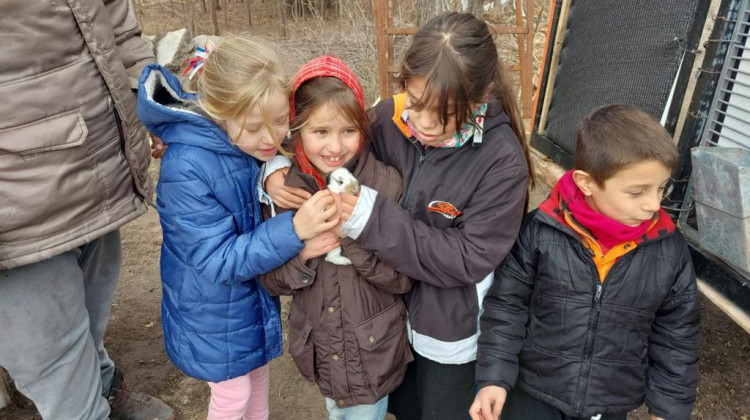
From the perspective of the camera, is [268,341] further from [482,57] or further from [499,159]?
[482,57]

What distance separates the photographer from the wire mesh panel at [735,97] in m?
1.99

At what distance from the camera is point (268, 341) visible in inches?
76.5

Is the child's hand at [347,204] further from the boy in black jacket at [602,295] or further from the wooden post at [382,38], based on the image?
the wooden post at [382,38]

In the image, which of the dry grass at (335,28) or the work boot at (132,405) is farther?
the dry grass at (335,28)

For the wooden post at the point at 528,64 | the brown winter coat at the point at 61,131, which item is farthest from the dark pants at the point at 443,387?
the wooden post at the point at 528,64

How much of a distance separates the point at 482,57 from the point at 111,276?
1.63 m

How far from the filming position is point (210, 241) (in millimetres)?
1665

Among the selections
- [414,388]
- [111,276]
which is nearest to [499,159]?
[414,388]

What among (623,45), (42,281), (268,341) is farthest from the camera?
(623,45)

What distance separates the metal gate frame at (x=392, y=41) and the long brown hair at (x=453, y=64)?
268cm

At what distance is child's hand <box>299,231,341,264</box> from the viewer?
1.67 metres

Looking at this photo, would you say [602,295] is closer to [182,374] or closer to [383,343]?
[383,343]

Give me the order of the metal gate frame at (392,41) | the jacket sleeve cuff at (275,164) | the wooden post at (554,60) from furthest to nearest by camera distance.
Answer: the metal gate frame at (392,41)
the wooden post at (554,60)
the jacket sleeve cuff at (275,164)

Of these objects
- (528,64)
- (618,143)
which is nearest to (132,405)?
(618,143)
